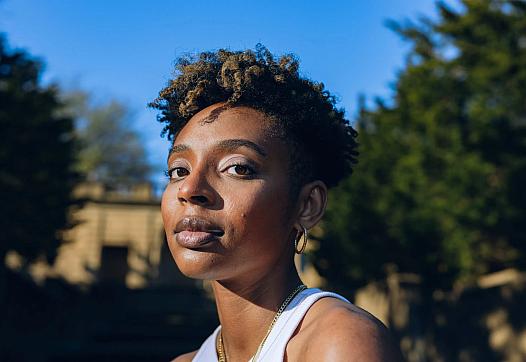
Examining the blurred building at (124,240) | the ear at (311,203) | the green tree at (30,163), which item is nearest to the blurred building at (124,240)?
the blurred building at (124,240)

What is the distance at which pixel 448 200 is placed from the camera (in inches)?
639

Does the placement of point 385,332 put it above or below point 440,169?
below

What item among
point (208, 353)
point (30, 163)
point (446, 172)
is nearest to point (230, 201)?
point (208, 353)

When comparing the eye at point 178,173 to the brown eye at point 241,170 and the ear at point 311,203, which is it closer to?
the brown eye at point 241,170

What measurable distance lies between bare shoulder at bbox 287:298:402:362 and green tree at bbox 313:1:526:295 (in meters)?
14.6

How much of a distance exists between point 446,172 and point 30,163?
10.4 metres

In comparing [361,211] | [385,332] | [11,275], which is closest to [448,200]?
[361,211]

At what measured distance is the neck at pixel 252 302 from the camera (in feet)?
7.42

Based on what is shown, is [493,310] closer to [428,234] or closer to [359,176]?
[428,234]

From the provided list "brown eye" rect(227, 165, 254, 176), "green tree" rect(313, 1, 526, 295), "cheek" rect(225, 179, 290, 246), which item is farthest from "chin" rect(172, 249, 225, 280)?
"green tree" rect(313, 1, 526, 295)

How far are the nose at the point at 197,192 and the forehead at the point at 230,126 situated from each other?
0.50 feet

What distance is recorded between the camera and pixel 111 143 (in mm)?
44875

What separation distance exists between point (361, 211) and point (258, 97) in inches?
614

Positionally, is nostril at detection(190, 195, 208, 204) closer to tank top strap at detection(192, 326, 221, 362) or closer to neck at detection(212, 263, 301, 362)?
neck at detection(212, 263, 301, 362)
